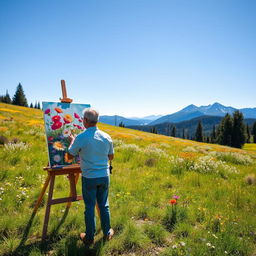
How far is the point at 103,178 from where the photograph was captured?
146 inches

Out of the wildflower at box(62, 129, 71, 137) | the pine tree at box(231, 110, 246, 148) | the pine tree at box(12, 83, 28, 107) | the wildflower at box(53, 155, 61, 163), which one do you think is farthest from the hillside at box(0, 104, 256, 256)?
the pine tree at box(12, 83, 28, 107)

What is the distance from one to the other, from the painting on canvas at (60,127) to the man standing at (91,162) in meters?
1.15

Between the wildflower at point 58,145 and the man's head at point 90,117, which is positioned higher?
the man's head at point 90,117

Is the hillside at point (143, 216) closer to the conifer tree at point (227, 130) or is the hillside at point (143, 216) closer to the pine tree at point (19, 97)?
the conifer tree at point (227, 130)

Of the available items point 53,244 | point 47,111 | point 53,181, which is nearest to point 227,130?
point 47,111

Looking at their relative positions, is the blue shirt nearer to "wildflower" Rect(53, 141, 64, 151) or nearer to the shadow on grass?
"wildflower" Rect(53, 141, 64, 151)

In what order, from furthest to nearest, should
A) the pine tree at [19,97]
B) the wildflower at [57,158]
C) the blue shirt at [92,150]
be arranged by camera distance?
the pine tree at [19,97] < the wildflower at [57,158] < the blue shirt at [92,150]

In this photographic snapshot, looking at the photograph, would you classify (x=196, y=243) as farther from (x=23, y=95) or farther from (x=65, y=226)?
(x=23, y=95)

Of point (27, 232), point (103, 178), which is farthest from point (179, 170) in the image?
point (27, 232)

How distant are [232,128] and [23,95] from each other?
294 ft

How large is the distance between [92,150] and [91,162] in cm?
Answer: 25

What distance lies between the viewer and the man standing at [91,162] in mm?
3547

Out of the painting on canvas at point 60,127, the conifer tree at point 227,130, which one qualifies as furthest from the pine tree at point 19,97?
the painting on canvas at point 60,127

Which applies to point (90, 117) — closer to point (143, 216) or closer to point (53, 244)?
point (53, 244)
